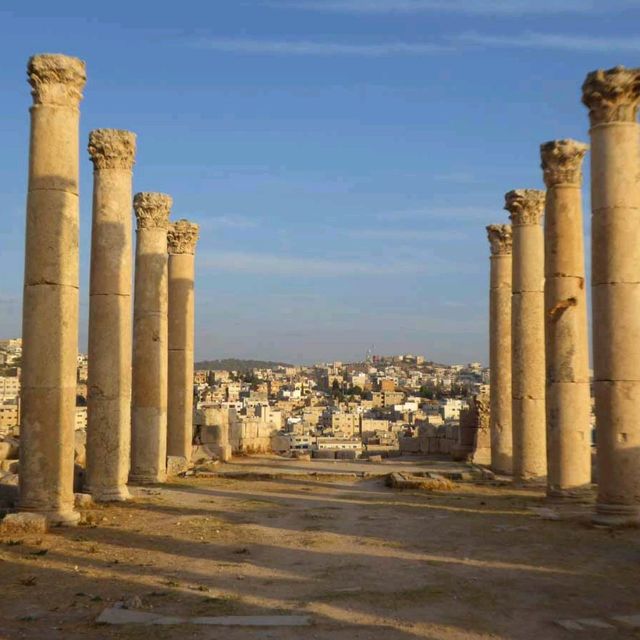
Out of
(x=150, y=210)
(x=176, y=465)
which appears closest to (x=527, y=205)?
(x=150, y=210)

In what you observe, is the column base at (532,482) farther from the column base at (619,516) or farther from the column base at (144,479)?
the column base at (144,479)

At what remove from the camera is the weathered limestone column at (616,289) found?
54.2 ft

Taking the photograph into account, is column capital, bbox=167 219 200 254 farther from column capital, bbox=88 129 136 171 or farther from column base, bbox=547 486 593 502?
column base, bbox=547 486 593 502

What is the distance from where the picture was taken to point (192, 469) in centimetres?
2770

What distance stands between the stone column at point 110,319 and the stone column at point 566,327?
996cm

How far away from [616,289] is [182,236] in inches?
640

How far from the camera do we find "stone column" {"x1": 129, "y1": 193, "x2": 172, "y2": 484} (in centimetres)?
2409

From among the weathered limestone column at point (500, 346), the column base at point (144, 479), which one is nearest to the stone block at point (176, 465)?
the column base at point (144, 479)

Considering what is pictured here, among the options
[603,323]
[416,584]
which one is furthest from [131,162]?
[416,584]

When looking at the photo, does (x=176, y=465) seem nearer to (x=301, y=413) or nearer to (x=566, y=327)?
(x=566, y=327)

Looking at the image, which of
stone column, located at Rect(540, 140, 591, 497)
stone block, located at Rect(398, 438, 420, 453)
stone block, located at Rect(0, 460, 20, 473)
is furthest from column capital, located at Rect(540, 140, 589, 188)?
stone block, located at Rect(398, 438, 420, 453)

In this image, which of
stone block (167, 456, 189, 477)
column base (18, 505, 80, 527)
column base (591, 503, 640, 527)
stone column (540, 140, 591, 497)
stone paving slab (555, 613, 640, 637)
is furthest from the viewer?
stone block (167, 456, 189, 477)

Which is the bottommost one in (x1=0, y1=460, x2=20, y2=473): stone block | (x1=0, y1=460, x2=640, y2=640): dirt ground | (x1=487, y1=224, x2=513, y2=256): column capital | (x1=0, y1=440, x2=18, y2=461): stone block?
(x1=0, y1=460, x2=640, y2=640): dirt ground

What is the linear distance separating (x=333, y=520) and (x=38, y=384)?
6.42 meters
